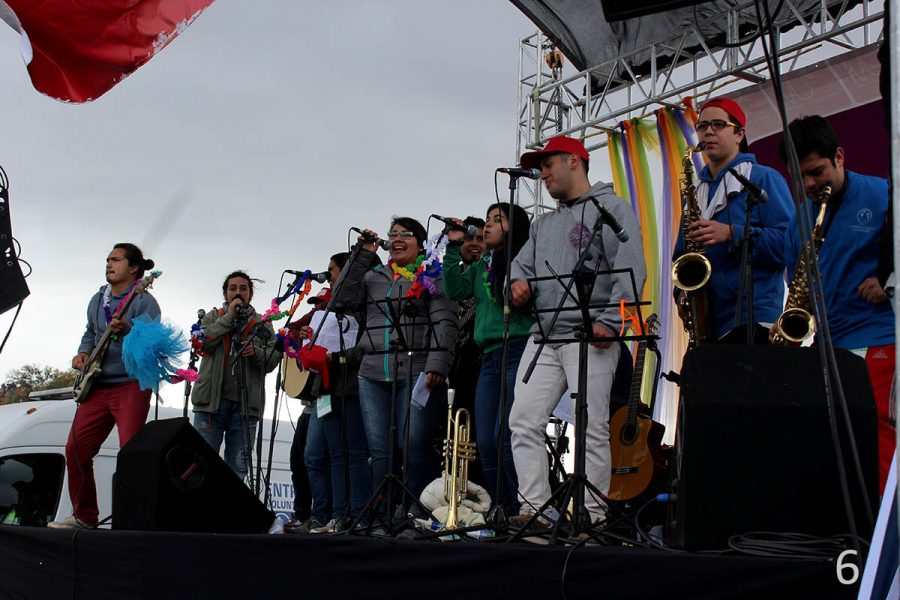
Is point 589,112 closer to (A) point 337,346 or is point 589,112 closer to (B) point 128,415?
(A) point 337,346

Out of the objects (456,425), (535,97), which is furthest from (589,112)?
(456,425)

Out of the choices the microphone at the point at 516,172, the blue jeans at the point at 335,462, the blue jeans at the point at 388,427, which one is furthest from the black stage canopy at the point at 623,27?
the blue jeans at the point at 335,462

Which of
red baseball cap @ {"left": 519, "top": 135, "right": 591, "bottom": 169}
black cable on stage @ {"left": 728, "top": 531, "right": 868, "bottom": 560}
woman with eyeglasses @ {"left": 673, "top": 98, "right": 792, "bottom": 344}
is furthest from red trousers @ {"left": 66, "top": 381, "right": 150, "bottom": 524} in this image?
black cable on stage @ {"left": 728, "top": 531, "right": 868, "bottom": 560}

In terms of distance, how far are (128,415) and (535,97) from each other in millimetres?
4983

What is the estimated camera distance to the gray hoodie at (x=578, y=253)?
4379mm

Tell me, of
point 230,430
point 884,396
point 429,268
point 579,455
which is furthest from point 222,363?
point 884,396

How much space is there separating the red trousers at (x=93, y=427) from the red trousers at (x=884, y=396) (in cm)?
417

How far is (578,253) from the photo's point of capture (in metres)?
4.57

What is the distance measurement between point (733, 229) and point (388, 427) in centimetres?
248

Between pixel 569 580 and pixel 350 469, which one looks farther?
pixel 350 469

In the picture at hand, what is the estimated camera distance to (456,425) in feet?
18.0

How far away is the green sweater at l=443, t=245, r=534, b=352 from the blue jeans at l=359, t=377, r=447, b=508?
617mm

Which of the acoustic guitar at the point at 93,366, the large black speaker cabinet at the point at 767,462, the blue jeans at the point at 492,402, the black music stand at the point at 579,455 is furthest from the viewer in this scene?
the acoustic guitar at the point at 93,366

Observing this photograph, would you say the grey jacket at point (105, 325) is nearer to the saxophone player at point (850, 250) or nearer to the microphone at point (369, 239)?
the microphone at point (369, 239)
